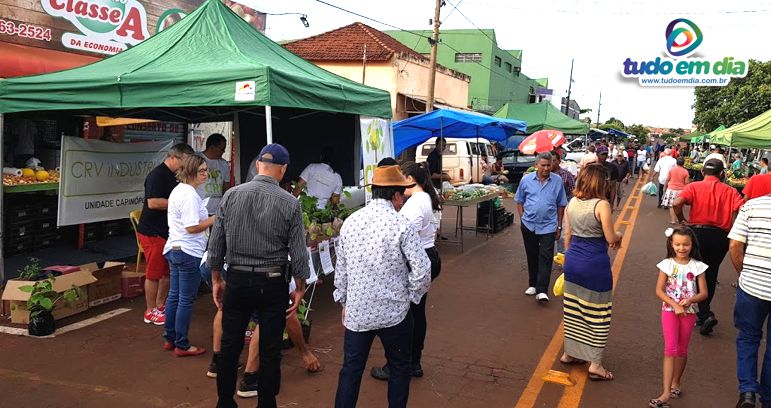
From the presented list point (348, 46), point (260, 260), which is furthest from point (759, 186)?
point (348, 46)

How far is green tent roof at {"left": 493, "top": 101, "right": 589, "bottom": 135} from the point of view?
920 inches

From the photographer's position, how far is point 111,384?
14.4 ft

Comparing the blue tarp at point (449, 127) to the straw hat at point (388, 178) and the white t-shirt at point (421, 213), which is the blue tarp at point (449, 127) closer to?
the white t-shirt at point (421, 213)

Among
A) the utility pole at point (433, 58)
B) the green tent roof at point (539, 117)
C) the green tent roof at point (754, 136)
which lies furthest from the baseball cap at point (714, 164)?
the green tent roof at point (539, 117)

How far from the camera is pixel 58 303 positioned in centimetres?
571

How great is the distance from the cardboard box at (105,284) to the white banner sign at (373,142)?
3.08 metres

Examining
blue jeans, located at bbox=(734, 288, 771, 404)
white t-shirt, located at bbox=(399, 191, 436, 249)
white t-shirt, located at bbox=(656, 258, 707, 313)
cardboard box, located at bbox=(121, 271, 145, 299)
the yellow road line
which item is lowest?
the yellow road line

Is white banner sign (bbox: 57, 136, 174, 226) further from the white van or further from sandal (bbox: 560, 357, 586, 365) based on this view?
the white van

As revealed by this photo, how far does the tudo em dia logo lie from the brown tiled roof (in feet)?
31.2

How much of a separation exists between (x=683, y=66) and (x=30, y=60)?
14871mm

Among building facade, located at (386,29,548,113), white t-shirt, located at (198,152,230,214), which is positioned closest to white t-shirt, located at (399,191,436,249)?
white t-shirt, located at (198,152,230,214)

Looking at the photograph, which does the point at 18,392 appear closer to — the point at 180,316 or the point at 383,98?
the point at 180,316

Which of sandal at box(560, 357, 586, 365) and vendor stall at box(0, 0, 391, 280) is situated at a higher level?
vendor stall at box(0, 0, 391, 280)

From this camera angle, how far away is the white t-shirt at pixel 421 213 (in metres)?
4.46
